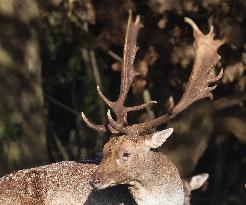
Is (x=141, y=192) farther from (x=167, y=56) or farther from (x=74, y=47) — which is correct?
(x=74, y=47)

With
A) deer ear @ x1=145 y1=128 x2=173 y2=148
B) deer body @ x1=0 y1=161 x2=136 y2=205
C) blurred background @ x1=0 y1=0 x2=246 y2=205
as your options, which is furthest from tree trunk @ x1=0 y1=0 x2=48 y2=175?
deer ear @ x1=145 y1=128 x2=173 y2=148

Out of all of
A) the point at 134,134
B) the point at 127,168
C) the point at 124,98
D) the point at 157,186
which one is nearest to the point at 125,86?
the point at 124,98

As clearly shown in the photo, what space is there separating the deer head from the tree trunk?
2786 millimetres

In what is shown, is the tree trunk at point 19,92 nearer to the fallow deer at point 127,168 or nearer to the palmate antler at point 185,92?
the fallow deer at point 127,168

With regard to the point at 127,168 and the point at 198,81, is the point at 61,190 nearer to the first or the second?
the point at 127,168

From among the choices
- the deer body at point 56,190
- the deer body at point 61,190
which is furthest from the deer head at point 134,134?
the deer body at point 56,190

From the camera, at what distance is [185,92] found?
30.0ft

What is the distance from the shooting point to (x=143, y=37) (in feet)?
41.5

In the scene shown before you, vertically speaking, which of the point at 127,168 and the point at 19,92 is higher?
the point at 19,92

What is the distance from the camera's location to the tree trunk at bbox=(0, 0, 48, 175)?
38.5 feet

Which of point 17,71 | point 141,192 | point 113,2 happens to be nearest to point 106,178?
point 141,192

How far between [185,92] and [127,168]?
0.94 meters

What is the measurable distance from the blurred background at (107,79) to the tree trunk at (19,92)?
0.04 feet

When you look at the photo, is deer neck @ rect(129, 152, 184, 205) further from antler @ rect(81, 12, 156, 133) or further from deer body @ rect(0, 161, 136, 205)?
antler @ rect(81, 12, 156, 133)
